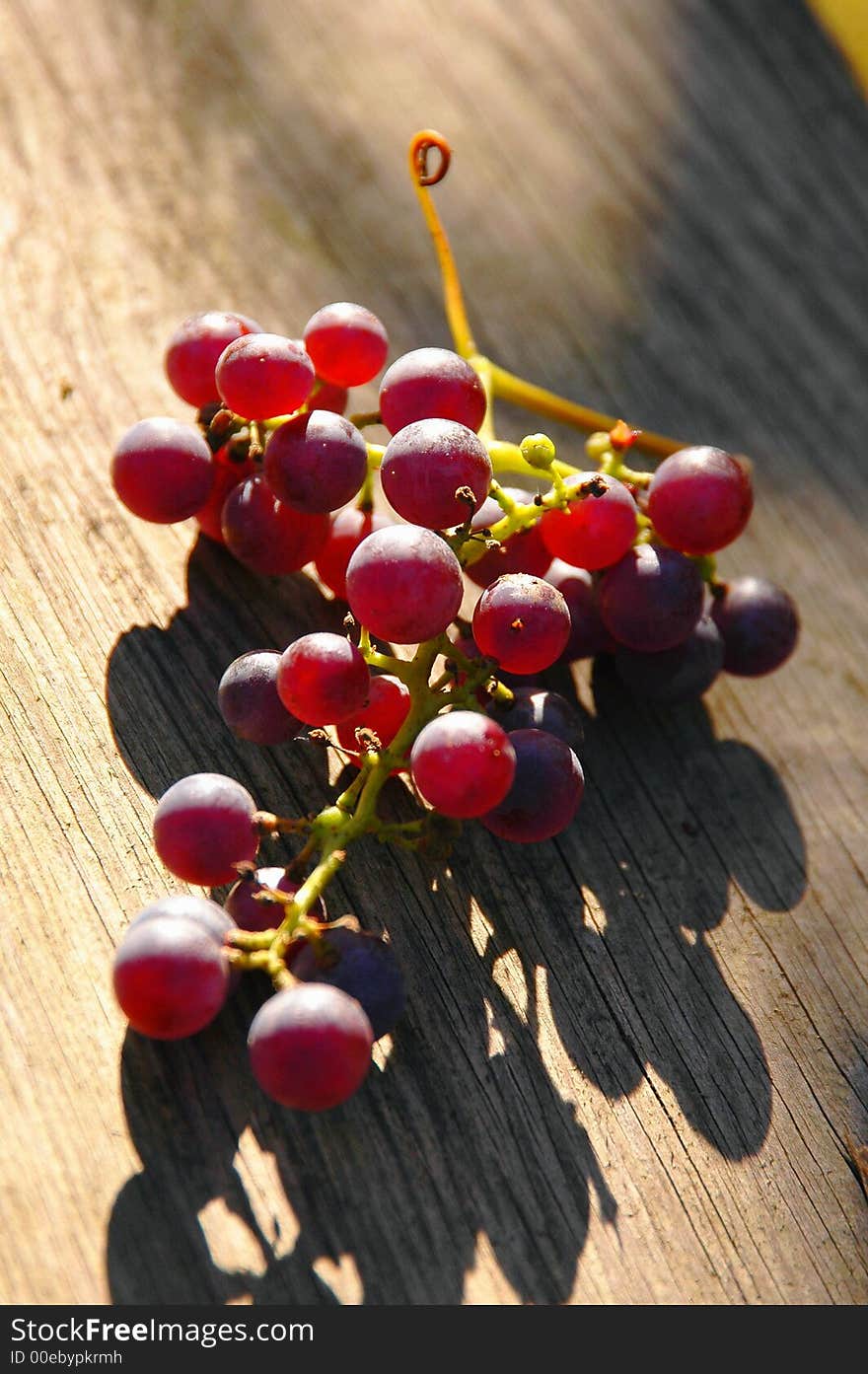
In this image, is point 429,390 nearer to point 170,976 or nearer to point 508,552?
point 508,552

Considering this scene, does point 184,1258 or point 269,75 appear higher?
point 269,75

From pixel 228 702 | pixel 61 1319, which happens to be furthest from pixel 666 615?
pixel 61 1319

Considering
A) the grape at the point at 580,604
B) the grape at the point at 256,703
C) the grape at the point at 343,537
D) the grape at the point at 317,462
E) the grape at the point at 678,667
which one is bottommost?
the grape at the point at 678,667

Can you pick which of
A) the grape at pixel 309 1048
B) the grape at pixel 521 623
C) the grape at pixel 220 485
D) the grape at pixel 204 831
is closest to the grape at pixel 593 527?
the grape at pixel 521 623

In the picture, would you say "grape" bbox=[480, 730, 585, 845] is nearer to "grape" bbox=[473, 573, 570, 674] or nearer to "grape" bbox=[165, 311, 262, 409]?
"grape" bbox=[473, 573, 570, 674]

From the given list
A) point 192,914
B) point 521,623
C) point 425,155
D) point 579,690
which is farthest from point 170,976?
point 425,155

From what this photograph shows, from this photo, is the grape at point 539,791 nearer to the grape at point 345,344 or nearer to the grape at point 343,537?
the grape at point 343,537

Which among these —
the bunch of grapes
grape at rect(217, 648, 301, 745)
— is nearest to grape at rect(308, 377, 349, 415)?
the bunch of grapes

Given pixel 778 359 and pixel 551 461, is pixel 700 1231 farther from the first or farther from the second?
pixel 778 359
